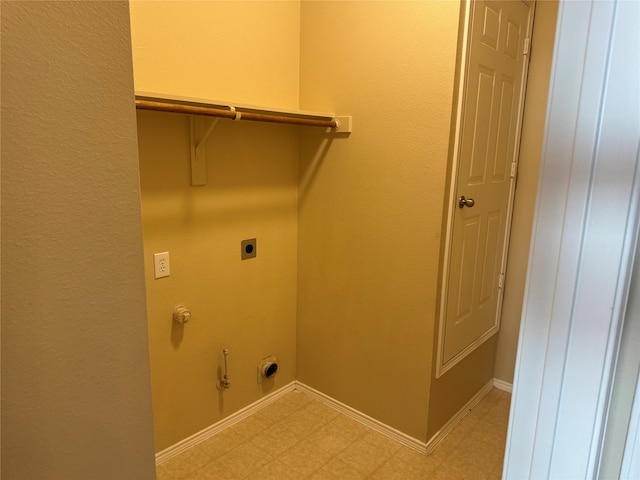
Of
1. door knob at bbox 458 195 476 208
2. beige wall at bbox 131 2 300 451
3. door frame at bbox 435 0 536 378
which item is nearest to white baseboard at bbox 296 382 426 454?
beige wall at bbox 131 2 300 451

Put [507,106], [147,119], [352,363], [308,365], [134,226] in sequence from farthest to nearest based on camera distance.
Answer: [308,365] → [352,363] → [507,106] → [147,119] → [134,226]

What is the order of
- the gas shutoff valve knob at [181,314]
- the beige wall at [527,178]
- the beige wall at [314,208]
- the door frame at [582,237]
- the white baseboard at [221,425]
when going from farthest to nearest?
the beige wall at [527,178] < the white baseboard at [221,425] < the gas shutoff valve knob at [181,314] < the beige wall at [314,208] < the door frame at [582,237]

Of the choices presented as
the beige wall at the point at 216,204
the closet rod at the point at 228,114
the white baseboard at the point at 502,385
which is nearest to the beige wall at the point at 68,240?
the closet rod at the point at 228,114

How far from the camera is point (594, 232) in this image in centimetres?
58

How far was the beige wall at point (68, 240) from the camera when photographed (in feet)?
2.06

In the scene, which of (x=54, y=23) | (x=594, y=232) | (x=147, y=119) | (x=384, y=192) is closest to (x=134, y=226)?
(x=54, y=23)

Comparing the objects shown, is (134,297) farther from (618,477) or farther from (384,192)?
(384,192)

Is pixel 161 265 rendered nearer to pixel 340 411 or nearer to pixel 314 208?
pixel 314 208

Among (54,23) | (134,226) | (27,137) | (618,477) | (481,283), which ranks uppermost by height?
(54,23)

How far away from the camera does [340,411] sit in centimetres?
243

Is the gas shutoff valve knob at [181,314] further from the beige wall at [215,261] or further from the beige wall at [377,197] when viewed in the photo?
the beige wall at [377,197]

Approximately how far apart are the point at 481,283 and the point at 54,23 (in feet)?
7.07

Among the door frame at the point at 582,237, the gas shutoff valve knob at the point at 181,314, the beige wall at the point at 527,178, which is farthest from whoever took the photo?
the beige wall at the point at 527,178

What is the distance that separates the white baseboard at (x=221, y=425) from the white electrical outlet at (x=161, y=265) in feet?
2.78
